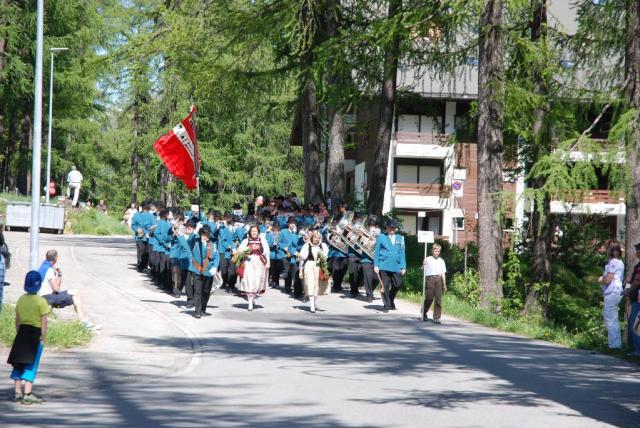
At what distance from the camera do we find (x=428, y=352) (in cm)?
1691

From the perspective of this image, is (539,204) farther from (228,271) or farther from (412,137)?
(412,137)

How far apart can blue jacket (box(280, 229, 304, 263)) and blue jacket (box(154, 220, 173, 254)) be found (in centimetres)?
286

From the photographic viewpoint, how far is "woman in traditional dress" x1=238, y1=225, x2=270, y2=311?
23.1 meters

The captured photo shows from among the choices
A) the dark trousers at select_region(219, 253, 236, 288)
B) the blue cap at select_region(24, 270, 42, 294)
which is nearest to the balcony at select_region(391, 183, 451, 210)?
the dark trousers at select_region(219, 253, 236, 288)

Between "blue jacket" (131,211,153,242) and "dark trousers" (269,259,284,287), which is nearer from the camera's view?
"dark trousers" (269,259,284,287)

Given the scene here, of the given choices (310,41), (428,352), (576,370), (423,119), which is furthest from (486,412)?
(423,119)

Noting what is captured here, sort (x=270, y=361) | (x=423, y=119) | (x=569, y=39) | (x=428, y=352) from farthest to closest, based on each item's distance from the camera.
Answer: (x=423, y=119) → (x=569, y=39) → (x=428, y=352) → (x=270, y=361)

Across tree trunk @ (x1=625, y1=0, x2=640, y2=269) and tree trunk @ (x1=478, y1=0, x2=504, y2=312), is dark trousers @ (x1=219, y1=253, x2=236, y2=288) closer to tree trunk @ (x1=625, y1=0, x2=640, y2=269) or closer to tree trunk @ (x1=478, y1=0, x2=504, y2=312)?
tree trunk @ (x1=478, y1=0, x2=504, y2=312)

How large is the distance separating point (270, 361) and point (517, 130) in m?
11.8

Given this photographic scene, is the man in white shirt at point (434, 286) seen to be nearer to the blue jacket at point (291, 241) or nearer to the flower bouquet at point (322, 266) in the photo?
the flower bouquet at point (322, 266)

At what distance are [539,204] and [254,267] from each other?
6.18 metres

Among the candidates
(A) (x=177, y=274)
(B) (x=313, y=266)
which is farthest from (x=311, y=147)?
(B) (x=313, y=266)

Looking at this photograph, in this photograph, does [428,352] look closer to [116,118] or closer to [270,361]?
[270,361]

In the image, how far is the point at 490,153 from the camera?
2512 centimetres
